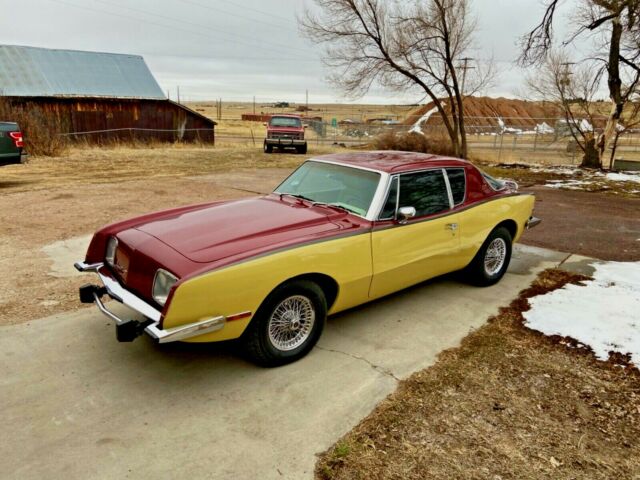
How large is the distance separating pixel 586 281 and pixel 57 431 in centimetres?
550

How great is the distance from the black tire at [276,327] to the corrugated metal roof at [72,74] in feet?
87.1

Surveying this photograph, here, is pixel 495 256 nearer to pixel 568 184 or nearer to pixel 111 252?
pixel 111 252

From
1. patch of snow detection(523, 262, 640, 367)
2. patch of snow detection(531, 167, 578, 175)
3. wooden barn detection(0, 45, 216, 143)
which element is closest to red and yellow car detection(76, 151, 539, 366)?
patch of snow detection(523, 262, 640, 367)

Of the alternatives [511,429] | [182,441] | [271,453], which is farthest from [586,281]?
[182,441]

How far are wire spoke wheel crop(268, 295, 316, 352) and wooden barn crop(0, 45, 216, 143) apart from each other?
24.3m

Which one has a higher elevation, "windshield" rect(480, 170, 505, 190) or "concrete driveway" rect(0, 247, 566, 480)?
"windshield" rect(480, 170, 505, 190)

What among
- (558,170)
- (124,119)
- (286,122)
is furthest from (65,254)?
(124,119)

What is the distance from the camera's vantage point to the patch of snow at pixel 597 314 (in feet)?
13.2

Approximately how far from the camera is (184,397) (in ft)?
10.2

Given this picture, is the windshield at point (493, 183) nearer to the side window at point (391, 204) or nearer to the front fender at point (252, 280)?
the side window at point (391, 204)

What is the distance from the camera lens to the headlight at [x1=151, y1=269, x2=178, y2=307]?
10.0 ft

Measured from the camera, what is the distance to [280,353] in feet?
11.3

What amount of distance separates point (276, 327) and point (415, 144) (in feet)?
59.9

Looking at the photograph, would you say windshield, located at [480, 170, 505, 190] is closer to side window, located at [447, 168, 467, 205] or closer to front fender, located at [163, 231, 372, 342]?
side window, located at [447, 168, 467, 205]
